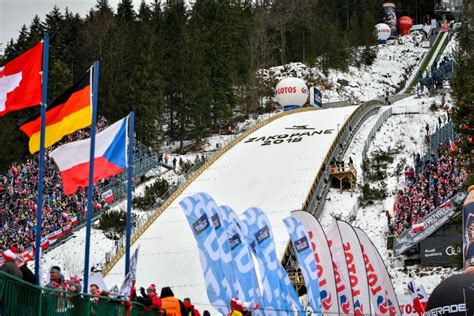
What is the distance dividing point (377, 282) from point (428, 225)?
39.1 ft

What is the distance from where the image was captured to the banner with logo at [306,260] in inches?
775

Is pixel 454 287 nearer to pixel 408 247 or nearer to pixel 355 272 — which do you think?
pixel 355 272

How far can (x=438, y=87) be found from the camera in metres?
70.1

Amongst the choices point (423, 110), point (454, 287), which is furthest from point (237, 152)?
point (454, 287)

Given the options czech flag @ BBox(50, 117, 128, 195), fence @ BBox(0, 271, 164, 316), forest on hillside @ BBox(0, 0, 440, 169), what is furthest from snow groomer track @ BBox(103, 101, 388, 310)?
fence @ BBox(0, 271, 164, 316)

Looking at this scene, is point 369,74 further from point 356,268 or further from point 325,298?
point 325,298

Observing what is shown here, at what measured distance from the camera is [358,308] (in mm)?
20484

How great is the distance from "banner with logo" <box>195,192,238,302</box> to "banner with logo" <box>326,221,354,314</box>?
7.70ft

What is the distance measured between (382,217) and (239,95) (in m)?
36.0

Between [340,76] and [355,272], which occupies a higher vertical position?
[340,76]

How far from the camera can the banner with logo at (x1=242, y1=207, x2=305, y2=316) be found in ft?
64.6

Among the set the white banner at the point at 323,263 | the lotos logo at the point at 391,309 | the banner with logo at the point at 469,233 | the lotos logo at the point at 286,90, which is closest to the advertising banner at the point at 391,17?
the lotos logo at the point at 286,90

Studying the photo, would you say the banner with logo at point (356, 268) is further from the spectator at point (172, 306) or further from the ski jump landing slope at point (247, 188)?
the ski jump landing slope at point (247, 188)

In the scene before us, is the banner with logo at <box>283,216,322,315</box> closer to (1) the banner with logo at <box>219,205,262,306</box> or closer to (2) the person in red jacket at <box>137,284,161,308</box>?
(1) the banner with logo at <box>219,205,262,306</box>
